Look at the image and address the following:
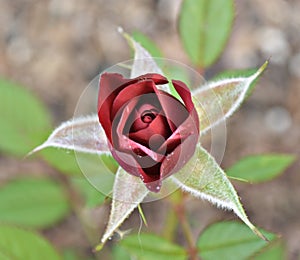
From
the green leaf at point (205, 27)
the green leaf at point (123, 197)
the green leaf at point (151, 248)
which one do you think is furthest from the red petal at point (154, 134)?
the green leaf at point (205, 27)

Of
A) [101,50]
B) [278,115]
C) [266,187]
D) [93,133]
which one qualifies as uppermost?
[93,133]

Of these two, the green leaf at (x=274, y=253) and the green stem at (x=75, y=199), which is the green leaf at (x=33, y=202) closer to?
the green stem at (x=75, y=199)

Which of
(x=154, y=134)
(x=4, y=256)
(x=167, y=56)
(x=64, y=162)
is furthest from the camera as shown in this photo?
(x=167, y=56)

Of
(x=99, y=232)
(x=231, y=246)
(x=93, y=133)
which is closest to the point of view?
(x=93, y=133)

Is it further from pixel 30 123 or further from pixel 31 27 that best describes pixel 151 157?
pixel 31 27

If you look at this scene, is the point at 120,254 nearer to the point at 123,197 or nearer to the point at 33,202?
the point at 33,202

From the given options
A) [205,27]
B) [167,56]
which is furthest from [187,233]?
[167,56]

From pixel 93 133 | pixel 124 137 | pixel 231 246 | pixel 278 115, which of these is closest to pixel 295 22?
pixel 278 115
